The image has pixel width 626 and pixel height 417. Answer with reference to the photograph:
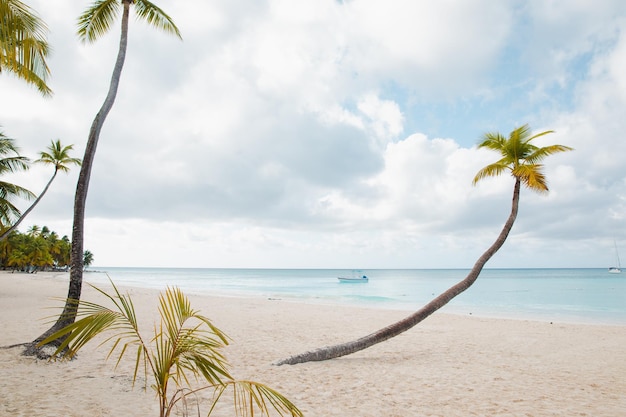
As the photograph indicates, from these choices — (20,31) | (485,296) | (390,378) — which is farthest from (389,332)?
(485,296)

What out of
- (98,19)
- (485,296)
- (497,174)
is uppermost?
(98,19)

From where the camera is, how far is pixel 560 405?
18.2 ft

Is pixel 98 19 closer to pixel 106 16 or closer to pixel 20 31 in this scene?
pixel 106 16

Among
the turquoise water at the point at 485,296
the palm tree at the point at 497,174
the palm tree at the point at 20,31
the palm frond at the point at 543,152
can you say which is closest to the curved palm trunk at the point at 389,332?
the palm tree at the point at 497,174

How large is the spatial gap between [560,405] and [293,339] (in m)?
6.83

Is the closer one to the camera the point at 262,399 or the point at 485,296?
the point at 262,399

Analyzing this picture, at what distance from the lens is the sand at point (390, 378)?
5.18 metres

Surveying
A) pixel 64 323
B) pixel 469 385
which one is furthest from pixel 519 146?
pixel 64 323

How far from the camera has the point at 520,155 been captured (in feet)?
36.5

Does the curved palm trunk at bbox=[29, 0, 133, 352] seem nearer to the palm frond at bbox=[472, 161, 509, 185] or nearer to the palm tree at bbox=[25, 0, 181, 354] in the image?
the palm tree at bbox=[25, 0, 181, 354]

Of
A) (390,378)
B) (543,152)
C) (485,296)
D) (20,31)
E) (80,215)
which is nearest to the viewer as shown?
(20,31)

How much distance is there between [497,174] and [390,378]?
7.62 m

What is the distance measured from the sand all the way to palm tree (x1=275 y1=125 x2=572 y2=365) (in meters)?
0.49

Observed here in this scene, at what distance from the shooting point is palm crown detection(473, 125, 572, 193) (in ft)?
34.0
